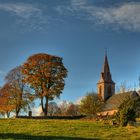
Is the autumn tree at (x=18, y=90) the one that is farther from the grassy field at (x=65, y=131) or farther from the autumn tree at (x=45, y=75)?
the grassy field at (x=65, y=131)

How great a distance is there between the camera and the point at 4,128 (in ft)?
143

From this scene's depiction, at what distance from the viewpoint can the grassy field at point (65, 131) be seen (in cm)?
3744

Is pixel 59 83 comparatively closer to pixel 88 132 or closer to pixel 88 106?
pixel 88 106

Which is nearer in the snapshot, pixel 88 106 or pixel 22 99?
pixel 22 99

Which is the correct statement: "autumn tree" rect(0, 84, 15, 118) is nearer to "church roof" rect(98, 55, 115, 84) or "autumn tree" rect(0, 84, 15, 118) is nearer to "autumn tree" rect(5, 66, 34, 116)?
"autumn tree" rect(5, 66, 34, 116)

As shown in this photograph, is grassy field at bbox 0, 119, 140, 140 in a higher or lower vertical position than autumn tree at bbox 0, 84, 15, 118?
lower

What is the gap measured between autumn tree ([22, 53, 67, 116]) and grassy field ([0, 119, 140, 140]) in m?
38.6

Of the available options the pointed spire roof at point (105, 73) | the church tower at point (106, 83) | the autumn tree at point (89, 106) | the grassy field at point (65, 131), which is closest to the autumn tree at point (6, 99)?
the autumn tree at point (89, 106)

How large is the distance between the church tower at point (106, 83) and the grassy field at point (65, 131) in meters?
110

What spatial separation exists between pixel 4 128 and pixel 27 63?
1813 inches

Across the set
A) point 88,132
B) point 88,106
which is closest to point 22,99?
point 88,106

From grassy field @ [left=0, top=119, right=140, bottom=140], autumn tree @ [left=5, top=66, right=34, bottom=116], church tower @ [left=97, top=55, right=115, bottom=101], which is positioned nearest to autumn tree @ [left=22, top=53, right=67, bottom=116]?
autumn tree @ [left=5, top=66, right=34, bottom=116]

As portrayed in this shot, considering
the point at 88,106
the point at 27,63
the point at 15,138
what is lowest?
the point at 15,138

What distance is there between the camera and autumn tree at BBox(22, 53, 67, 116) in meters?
86.0
